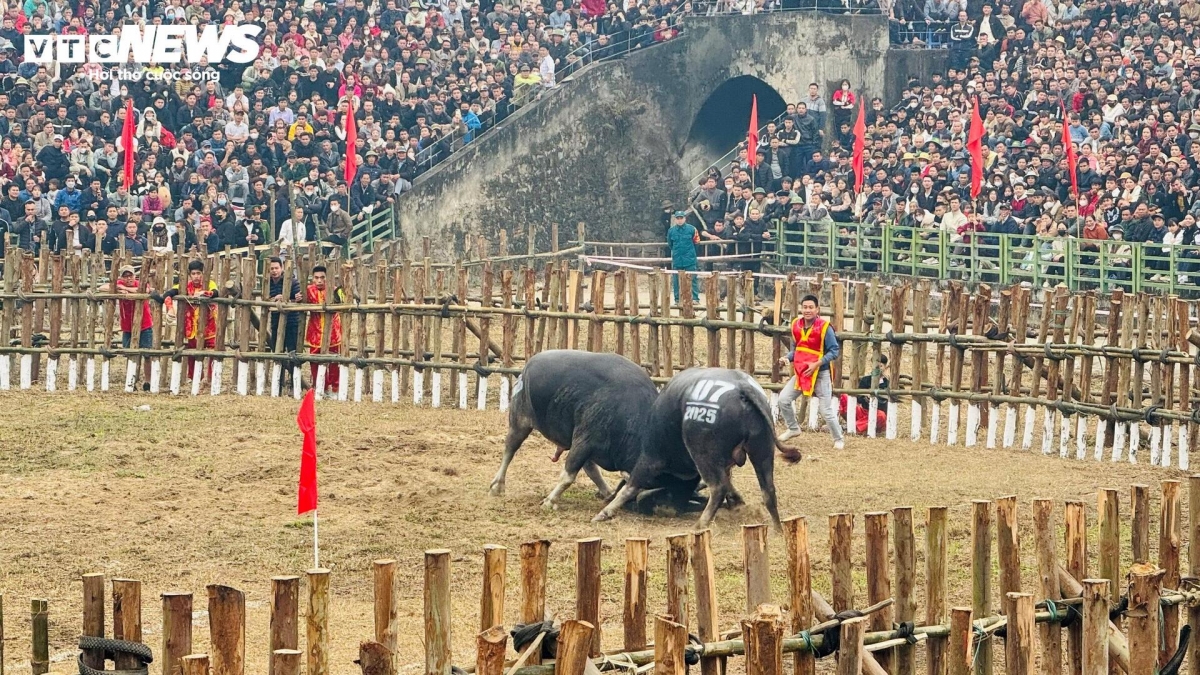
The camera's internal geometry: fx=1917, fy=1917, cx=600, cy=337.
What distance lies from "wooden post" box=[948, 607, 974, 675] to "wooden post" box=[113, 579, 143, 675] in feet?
12.0

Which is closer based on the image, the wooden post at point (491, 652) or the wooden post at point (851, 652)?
the wooden post at point (491, 652)

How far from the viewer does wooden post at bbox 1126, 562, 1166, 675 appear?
950cm

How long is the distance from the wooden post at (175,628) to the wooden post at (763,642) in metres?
2.33

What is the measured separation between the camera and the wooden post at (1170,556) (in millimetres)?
10234

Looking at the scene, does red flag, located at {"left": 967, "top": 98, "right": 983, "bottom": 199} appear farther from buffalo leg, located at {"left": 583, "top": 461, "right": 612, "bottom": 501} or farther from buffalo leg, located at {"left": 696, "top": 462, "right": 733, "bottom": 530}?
buffalo leg, located at {"left": 696, "top": 462, "right": 733, "bottom": 530}

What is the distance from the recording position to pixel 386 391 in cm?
2225

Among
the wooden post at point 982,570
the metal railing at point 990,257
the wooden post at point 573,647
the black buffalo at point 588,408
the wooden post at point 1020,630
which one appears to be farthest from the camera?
the metal railing at point 990,257

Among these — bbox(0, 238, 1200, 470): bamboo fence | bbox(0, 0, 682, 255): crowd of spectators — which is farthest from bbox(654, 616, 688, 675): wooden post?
bbox(0, 0, 682, 255): crowd of spectators

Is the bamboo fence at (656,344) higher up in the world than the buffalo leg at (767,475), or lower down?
higher up

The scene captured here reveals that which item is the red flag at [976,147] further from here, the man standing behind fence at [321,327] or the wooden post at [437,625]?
the wooden post at [437,625]

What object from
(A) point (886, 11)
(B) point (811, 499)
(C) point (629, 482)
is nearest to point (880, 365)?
(B) point (811, 499)

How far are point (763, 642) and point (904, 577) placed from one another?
1453mm

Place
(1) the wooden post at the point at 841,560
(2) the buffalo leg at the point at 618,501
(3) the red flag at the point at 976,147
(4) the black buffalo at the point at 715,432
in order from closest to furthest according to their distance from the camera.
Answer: (1) the wooden post at the point at 841,560 < (4) the black buffalo at the point at 715,432 < (2) the buffalo leg at the point at 618,501 < (3) the red flag at the point at 976,147

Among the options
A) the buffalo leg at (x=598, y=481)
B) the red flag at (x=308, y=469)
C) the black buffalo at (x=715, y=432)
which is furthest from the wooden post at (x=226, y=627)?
the buffalo leg at (x=598, y=481)
